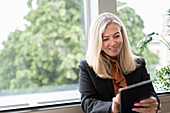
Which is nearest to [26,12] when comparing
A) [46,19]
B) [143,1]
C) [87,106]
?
[46,19]

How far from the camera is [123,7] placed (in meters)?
2.22

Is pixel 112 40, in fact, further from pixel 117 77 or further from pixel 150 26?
pixel 150 26

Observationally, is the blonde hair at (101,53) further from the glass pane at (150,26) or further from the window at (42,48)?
the glass pane at (150,26)

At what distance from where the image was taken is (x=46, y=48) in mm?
1919

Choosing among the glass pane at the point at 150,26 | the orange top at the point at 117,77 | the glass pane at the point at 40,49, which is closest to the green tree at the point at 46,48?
the glass pane at the point at 40,49

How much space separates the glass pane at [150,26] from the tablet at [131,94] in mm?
969

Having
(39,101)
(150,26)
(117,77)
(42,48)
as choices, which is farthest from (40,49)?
(150,26)

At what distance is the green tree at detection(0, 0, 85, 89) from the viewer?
1804mm

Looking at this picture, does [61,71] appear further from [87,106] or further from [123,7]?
[123,7]

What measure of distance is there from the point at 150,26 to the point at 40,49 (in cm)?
129

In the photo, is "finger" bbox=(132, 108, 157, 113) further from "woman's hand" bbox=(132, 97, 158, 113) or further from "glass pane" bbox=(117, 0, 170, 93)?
"glass pane" bbox=(117, 0, 170, 93)

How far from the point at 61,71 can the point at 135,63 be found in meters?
Answer: 0.67

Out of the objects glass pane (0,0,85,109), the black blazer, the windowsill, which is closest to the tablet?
the black blazer

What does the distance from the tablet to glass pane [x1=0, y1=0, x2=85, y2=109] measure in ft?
2.65
